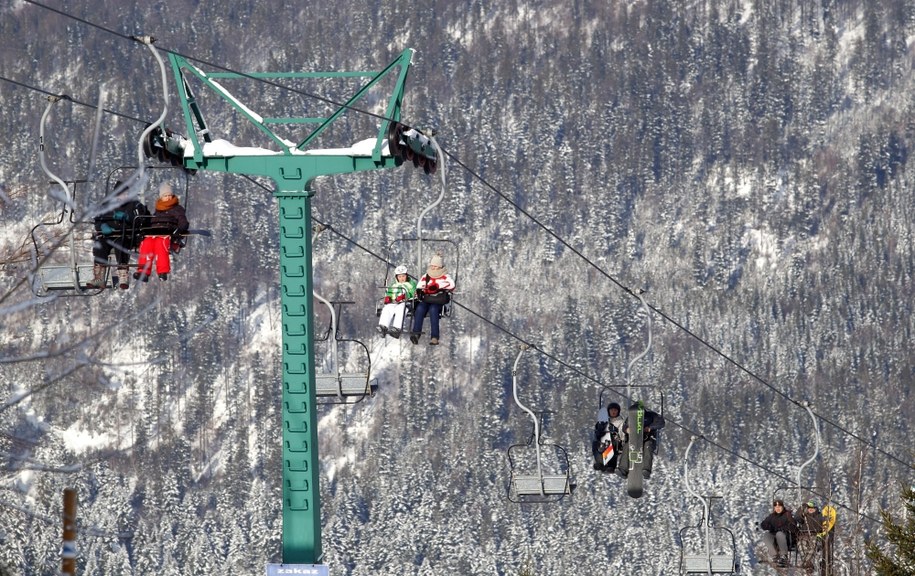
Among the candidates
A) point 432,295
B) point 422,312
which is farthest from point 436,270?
point 422,312

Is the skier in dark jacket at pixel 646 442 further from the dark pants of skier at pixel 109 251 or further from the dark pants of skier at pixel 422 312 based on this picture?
the dark pants of skier at pixel 109 251

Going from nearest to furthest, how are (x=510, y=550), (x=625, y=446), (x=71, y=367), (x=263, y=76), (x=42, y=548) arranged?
1. (x=71, y=367)
2. (x=263, y=76)
3. (x=625, y=446)
4. (x=42, y=548)
5. (x=510, y=550)

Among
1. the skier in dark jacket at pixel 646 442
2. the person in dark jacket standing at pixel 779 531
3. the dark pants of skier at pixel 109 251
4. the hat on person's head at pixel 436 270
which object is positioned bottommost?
the person in dark jacket standing at pixel 779 531

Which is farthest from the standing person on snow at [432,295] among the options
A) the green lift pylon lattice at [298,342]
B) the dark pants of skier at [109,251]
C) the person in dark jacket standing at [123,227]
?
the green lift pylon lattice at [298,342]

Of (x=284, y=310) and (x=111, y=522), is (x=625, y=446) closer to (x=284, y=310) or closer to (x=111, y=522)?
(x=284, y=310)

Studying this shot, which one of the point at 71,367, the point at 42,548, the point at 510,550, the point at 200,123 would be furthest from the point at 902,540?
the point at 510,550

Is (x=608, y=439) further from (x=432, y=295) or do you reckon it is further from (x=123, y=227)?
(x=123, y=227)
